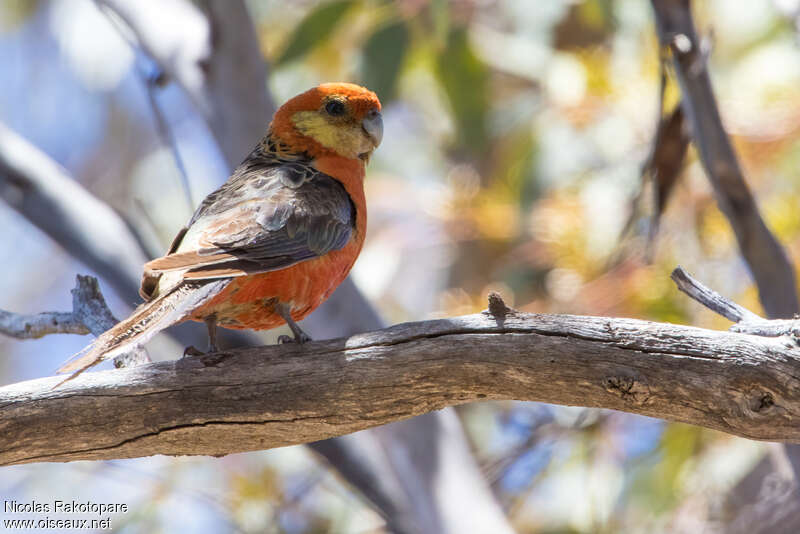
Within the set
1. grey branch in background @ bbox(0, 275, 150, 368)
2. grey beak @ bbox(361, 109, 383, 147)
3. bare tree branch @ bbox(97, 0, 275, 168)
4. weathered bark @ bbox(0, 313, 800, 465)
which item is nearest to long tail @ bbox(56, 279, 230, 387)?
weathered bark @ bbox(0, 313, 800, 465)

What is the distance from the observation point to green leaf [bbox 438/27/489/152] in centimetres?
802

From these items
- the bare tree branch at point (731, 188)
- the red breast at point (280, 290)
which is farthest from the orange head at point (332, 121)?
the bare tree branch at point (731, 188)

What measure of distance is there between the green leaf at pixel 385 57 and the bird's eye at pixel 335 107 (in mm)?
2046

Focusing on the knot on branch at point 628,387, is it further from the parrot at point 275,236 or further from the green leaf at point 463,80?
the green leaf at point 463,80

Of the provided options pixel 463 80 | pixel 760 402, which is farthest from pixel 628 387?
pixel 463 80

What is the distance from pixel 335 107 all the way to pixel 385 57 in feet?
7.61

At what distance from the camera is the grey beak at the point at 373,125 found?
4.94m

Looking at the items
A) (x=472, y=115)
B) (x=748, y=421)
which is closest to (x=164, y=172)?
(x=472, y=115)

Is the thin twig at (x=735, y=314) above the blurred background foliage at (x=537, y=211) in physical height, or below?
below

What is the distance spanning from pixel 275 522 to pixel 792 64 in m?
5.52

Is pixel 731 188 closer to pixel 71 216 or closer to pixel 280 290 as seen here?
pixel 280 290

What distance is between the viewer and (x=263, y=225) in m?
3.96

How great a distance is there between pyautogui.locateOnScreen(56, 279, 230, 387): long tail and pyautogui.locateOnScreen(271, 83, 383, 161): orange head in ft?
4.83

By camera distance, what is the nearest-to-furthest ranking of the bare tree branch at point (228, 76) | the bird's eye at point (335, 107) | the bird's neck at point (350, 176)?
the bird's neck at point (350, 176) → the bird's eye at point (335, 107) → the bare tree branch at point (228, 76)
